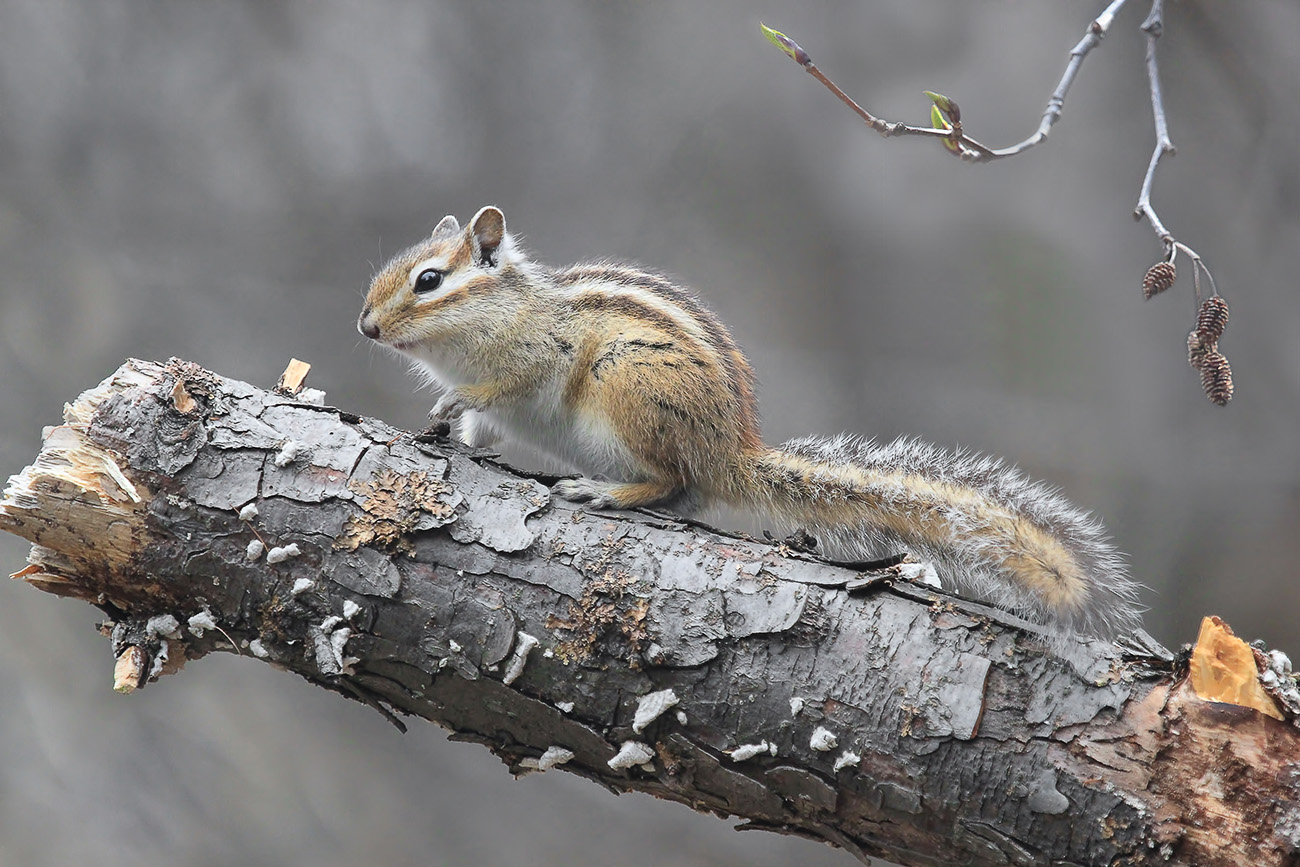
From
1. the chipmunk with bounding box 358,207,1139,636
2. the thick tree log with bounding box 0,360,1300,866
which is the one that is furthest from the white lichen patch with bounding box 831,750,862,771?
the chipmunk with bounding box 358,207,1139,636

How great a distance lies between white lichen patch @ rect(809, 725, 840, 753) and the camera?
1.60 m

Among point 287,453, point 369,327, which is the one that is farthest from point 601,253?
point 287,453

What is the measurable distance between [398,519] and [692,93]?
9.90 feet

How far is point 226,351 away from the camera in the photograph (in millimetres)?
3760

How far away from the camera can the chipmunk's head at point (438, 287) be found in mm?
2545

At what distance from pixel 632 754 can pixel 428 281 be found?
1.50 metres

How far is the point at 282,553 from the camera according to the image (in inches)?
67.9

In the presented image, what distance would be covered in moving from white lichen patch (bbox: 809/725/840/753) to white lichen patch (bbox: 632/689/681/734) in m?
0.25

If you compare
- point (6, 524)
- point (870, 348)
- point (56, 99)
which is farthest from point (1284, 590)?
point (56, 99)

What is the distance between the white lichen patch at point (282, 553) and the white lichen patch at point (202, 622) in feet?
0.51

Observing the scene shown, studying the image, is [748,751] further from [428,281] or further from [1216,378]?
[428,281]

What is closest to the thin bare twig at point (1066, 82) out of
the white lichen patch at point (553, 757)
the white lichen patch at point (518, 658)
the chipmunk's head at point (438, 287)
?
the white lichen patch at point (518, 658)

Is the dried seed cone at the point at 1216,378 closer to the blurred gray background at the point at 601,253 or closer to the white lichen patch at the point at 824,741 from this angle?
the white lichen patch at the point at 824,741

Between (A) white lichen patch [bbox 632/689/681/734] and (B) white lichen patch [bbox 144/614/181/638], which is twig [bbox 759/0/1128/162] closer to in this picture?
(A) white lichen patch [bbox 632/689/681/734]
